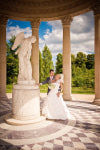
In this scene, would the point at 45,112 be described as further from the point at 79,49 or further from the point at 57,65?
the point at 79,49

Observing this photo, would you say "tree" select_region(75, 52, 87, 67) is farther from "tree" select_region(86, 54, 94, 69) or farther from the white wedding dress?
the white wedding dress

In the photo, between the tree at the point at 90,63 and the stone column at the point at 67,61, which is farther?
the tree at the point at 90,63

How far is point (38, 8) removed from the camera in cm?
4284

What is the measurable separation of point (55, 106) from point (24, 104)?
4915mm

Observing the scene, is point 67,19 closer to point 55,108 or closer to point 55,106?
point 55,106

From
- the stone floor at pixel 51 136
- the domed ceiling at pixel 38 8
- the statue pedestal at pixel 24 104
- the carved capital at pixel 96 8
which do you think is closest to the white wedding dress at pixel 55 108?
the stone floor at pixel 51 136

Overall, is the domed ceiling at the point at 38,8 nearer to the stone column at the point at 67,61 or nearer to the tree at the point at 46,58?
the stone column at the point at 67,61

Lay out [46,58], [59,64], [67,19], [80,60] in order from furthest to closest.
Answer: [80,60]
[59,64]
[46,58]
[67,19]

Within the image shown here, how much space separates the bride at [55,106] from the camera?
20.8 m

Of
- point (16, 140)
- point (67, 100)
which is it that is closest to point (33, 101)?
point (16, 140)

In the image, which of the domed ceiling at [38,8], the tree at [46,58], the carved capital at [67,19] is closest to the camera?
the domed ceiling at [38,8]

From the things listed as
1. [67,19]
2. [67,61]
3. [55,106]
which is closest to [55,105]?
[55,106]

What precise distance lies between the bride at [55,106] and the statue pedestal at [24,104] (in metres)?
2.18

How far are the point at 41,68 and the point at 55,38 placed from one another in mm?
34614
